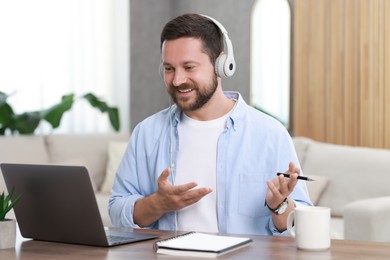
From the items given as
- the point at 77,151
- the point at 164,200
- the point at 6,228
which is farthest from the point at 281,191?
the point at 77,151

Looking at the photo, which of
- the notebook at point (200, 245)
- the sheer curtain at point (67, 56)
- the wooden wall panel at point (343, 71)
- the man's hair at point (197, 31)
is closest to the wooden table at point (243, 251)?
the notebook at point (200, 245)

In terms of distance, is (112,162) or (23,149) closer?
(23,149)

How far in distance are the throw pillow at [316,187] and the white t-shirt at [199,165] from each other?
1.83 metres

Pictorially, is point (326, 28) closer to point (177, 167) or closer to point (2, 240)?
point (177, 167)

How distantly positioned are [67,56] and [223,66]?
11.6ft

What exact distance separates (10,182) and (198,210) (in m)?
0.54

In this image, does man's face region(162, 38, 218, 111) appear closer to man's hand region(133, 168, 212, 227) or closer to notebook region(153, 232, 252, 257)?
man's hand region(133, 168, 212, 227)

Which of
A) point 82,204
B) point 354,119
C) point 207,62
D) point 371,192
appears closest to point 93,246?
point 82,204

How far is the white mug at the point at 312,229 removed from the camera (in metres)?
1.68

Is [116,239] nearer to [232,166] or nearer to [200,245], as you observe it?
[200,245]

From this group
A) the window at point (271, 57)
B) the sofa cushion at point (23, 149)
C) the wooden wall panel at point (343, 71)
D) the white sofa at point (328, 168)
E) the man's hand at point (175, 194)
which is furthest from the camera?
the window at point (271, 57)

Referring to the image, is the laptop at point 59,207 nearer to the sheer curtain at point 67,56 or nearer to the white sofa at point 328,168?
the white sofa at point 328,168

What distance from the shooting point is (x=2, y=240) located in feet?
5.94

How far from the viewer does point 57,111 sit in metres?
5.10
